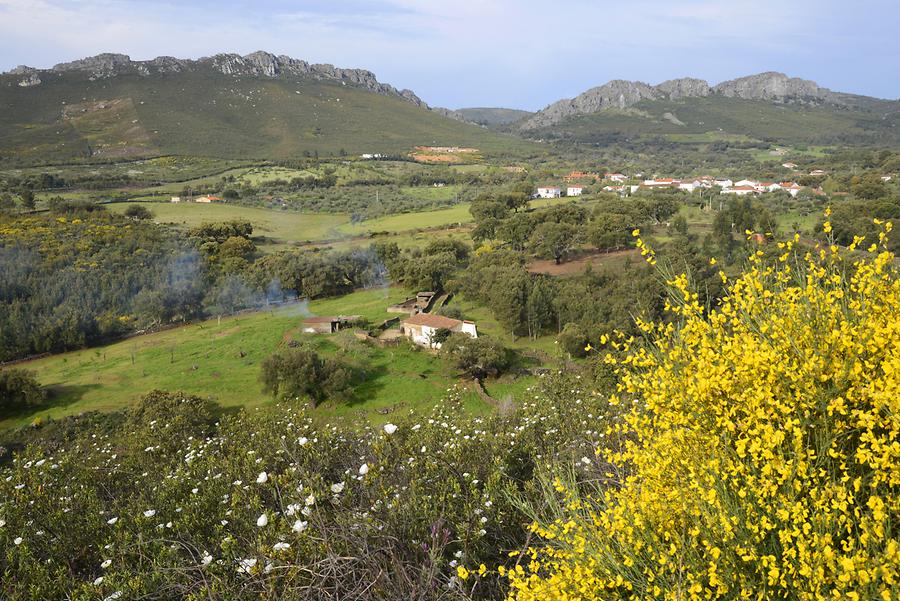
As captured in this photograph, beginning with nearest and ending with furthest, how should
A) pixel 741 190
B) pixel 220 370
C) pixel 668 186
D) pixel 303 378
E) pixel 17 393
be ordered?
pixel 303 378 < pixel 17 393 < pixel 220 370 < pixel 741 190 < pixel 668 186

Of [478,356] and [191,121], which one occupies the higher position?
[191,121]

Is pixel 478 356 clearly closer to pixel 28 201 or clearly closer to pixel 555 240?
pixel 555 240

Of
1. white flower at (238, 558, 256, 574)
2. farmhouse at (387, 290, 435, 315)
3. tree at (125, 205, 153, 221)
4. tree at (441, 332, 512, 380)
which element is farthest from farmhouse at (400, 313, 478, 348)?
tree at (125, 205, 153, 221)

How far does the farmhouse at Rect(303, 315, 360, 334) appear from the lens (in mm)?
38094

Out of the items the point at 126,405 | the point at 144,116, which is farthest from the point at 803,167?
the point at 144,116

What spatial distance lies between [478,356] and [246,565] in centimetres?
2518

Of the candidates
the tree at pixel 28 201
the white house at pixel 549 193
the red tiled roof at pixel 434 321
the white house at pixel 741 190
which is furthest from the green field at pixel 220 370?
the white house at pixel 741 190

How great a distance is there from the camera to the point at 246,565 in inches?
229

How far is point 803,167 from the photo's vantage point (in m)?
124

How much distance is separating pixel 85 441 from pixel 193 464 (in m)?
14.8

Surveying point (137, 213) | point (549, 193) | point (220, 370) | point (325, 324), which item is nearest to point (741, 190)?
point (549, 193)

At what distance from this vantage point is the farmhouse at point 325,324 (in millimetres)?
38094

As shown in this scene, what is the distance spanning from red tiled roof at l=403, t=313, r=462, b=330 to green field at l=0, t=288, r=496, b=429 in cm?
204

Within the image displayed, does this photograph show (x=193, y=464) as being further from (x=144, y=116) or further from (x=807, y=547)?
(x=144, y=116)
